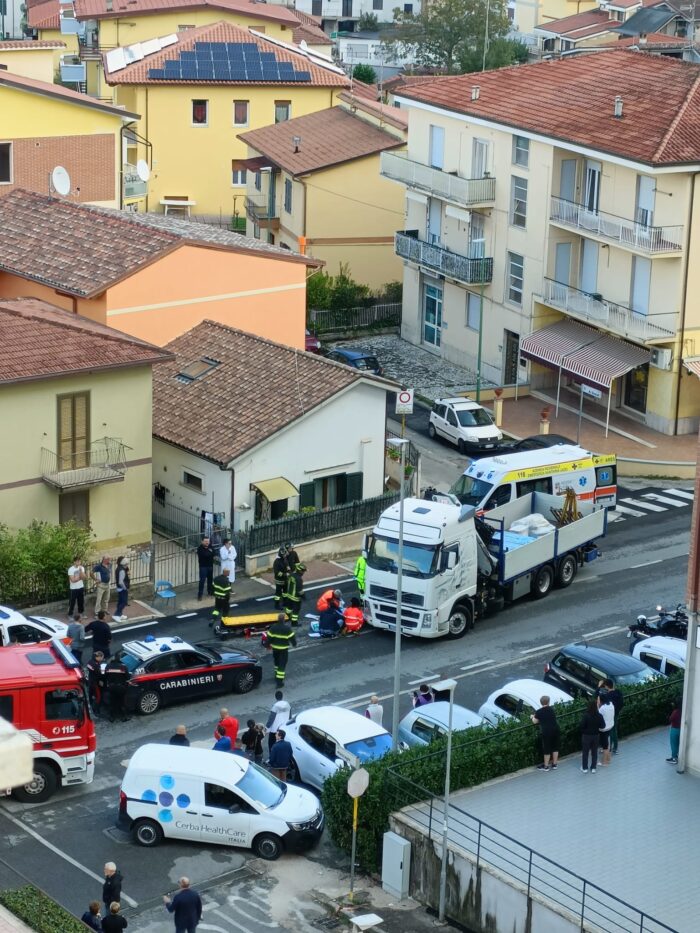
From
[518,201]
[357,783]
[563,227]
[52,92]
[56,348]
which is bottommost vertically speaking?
[357,783]

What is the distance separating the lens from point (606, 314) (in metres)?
53.3

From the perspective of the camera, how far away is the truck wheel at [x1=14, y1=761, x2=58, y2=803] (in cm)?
2969

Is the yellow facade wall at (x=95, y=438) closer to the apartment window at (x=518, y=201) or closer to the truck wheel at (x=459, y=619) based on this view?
the truck wheel at (x=459, y=619)

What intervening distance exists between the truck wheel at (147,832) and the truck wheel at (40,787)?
93.6 inches

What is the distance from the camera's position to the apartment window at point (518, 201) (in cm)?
5681

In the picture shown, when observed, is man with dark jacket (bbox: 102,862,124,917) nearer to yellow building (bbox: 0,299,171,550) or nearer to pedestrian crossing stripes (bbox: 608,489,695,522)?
yellow building (bbox: 0,299,171,550)

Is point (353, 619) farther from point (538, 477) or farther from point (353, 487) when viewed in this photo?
point (353, 487)

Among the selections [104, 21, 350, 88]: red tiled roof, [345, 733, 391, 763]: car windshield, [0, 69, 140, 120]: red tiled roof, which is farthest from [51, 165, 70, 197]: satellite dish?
[345, 733, 391, 763]: car windshield

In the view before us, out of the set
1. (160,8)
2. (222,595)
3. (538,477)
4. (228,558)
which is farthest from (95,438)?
(160,8)

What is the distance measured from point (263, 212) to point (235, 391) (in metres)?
25.6

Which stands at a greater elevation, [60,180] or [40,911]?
[60,180]

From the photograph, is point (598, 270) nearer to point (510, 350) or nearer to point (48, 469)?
point (510, 350)

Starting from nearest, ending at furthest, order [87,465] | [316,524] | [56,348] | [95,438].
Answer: [56,348] → [87,465] → [95,438] → [316,524]

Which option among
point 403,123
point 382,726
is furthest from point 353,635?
point 403,123
